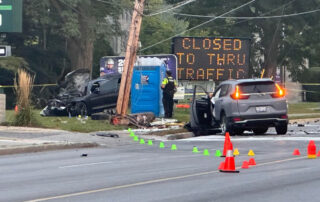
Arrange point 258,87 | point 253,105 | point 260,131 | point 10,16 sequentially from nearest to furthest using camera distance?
point 253,105 < point 258,87 < point 260,131 < point 10,16

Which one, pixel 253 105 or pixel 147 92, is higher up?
pixel 147 92

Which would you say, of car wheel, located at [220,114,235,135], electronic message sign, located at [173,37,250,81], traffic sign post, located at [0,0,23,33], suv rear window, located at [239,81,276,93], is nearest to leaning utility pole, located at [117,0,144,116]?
traffic sign post, located at [0,0,23,33]

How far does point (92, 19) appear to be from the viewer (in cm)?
5406

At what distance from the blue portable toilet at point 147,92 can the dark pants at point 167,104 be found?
936 mm

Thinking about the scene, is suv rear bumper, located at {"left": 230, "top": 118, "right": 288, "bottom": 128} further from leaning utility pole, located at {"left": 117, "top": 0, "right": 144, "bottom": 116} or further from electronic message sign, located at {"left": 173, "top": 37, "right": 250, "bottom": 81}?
electronic message sign, located at {"left": 173, "top": 37, "right": 250, "bottom": 81}

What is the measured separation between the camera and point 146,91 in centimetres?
3456

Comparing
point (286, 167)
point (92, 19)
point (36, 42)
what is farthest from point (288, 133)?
point (36, 42)

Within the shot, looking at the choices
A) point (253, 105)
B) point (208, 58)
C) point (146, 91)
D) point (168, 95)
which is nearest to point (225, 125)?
point (253, 105)

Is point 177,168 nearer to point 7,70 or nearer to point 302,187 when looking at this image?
point 302,187

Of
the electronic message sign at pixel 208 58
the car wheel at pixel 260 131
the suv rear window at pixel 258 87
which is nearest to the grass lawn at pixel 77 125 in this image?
the car wheel at pixel 260 131

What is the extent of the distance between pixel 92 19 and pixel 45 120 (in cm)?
2494

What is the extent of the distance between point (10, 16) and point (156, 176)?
16704 millimetres

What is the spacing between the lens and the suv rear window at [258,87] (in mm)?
Answer: 25234

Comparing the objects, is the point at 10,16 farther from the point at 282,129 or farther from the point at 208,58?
the point at 208,58
